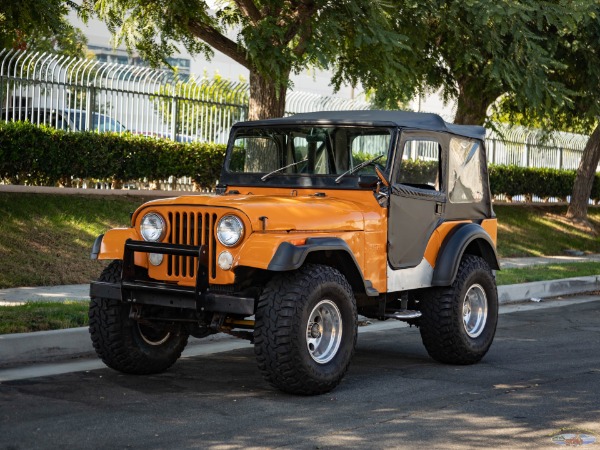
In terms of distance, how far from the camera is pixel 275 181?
333 inches

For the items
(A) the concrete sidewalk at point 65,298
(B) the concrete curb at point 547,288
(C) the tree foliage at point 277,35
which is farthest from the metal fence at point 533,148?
(B) the concrete curb at point 547,288

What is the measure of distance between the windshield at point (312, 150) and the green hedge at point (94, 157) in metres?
7.24

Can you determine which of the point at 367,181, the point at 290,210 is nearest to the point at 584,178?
→ the point at 367,181

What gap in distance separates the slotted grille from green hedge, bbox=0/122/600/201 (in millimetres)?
8249

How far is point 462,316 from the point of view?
8.60m

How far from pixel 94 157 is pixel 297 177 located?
8359mm

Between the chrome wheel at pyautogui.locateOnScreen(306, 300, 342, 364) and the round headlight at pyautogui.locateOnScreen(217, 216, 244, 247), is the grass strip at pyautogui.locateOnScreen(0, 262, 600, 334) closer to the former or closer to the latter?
the round headlight at pyautogui.locateOnScreen(217, 216, 244, 247)

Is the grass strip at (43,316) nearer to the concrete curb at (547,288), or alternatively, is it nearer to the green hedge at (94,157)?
the green hedge at (94,157)

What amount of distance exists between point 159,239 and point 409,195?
2.10 m

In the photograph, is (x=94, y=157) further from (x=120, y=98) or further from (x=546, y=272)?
(x=546, y=272)

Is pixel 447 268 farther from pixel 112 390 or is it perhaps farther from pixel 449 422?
pixel 112 390

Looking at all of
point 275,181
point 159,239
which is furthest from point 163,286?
point 275,181

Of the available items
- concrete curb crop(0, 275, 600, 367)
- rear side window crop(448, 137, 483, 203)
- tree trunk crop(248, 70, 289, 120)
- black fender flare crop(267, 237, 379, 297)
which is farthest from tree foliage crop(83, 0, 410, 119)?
black fender flare crop(267, 237, 379, 297)

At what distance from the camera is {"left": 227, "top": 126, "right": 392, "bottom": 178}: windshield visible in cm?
831
